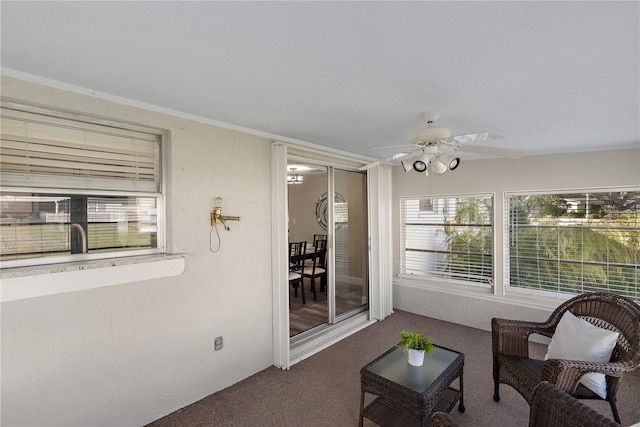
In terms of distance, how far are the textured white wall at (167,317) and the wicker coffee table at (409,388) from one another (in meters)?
1.25

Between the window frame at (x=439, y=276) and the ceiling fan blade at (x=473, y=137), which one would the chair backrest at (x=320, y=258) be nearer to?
the window frame at (x=439, y=276)

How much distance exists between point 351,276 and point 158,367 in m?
2.70

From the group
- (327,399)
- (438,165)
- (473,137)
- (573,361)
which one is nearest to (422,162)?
(438,165)

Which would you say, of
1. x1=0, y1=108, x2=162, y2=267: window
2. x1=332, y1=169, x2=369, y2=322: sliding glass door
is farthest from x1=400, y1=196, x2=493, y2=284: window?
x1=0, y1=108, x2=162, y2=267: window

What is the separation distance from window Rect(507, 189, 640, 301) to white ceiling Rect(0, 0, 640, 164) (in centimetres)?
141

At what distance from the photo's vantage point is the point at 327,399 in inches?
103

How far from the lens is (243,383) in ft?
9.37

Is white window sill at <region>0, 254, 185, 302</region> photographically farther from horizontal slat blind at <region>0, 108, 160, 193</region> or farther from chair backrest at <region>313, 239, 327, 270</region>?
chair backrest at <region>313, 239, 327, 270</region>

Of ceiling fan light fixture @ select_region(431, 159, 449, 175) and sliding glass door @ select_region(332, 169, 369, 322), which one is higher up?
ceiling fan light fixture @ select_region(431, 159, 449, 175)

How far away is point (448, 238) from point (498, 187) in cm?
96

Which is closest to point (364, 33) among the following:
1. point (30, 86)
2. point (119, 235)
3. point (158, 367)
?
point (30, 86)

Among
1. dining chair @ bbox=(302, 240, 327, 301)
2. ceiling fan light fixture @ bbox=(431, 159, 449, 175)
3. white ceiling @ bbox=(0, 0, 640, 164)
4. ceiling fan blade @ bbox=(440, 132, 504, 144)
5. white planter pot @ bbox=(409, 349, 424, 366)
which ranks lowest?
white planter pot @ bbox=(409, 349, 424, 366)

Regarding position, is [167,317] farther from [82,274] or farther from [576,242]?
[576,242]

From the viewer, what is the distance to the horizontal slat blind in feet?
6.15
